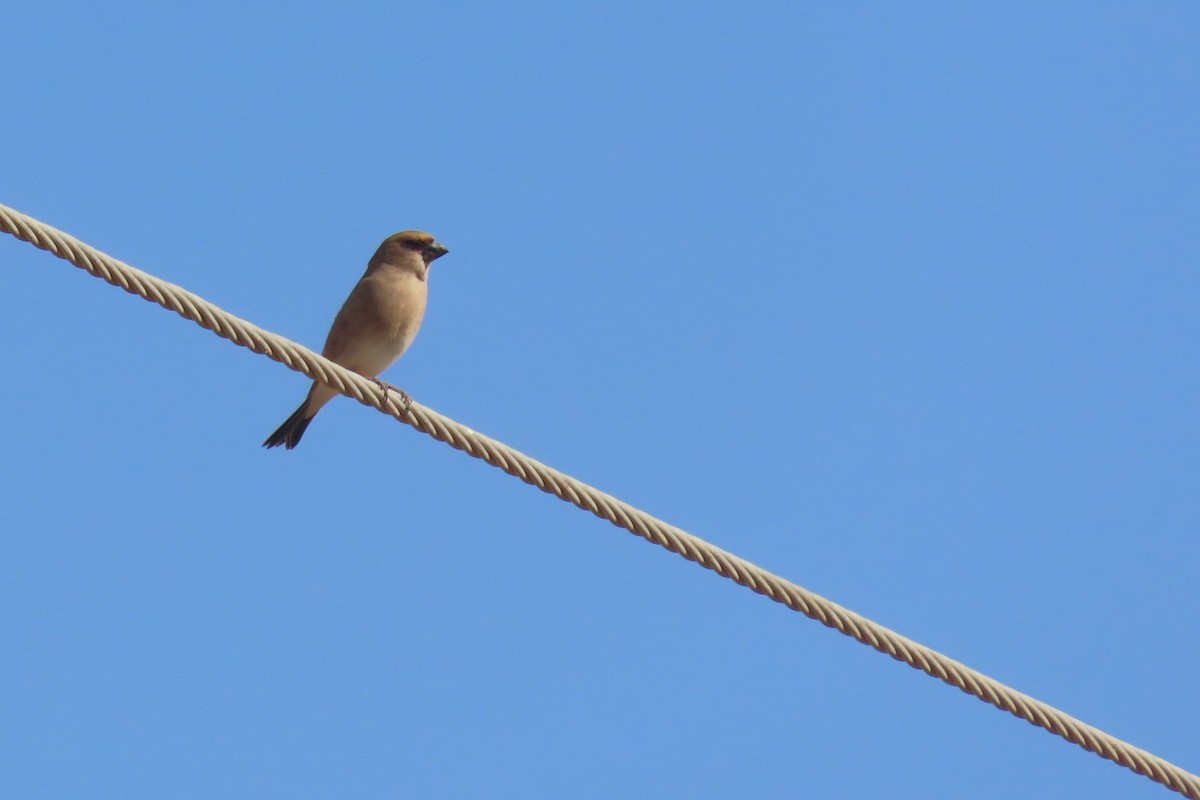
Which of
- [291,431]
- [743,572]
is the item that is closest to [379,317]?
[291,431]

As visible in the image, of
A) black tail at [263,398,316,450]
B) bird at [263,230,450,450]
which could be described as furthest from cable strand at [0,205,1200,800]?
black tail at [263,398,316,450]

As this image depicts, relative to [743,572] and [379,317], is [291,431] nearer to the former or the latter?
[379,317]

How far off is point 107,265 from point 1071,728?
3055mm

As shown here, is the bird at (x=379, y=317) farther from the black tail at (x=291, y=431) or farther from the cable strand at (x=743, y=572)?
the cable strand at (x=743, y=572)

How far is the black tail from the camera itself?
8.28 m

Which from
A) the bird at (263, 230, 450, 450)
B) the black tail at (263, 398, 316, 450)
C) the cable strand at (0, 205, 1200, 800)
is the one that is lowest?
the cable strand at (0, 205, 1200, 800)

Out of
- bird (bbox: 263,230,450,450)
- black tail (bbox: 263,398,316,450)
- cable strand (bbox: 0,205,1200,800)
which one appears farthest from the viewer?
black tail (bbox: 263,398,316,450)

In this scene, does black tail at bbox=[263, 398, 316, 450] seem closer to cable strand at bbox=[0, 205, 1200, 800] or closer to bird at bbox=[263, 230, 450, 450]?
bird at bbox=[263, 230, 450, 450]

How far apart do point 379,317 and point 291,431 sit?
90cm

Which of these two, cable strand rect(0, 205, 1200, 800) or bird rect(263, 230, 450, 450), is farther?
bird rect(263, 230, 450, 450)

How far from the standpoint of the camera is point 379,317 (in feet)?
26.0

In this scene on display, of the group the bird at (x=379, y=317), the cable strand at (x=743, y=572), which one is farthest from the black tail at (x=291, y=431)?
the cable strand at (x=743, y=572)

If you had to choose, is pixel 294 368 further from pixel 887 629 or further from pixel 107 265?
pixel 887 629

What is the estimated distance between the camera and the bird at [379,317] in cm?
797
